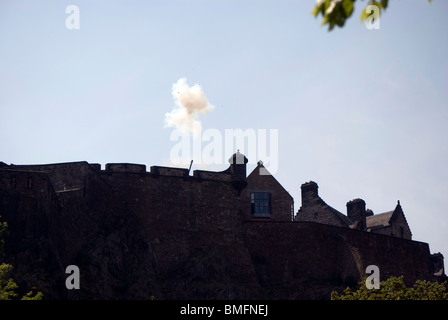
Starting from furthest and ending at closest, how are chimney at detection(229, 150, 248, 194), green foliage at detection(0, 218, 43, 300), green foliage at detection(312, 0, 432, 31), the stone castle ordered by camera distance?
chimney at detection(229, 150, 248, 194) → the stone castle → green foliage at detection(0, 218, 43, 300) → green foliage at detection(312, 0, 432, 31)

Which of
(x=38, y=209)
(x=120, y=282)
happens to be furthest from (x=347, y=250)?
(x=38, y=209)

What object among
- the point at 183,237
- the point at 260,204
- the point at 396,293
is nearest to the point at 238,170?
the point at 260,204

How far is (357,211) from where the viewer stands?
63500 mm

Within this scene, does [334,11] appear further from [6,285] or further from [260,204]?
[260,204]

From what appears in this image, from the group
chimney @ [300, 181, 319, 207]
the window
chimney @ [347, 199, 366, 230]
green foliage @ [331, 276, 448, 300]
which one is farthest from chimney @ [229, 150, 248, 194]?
green foliage @ [331, 276, 448, 300]

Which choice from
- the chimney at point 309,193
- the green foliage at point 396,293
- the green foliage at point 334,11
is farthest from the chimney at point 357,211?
the green foliage at point 334,11

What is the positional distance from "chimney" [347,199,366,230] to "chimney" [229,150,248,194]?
16909 millimetres

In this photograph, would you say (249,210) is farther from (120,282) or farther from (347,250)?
(120,282)

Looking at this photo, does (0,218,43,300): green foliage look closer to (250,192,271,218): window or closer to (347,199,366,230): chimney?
(250,192,271,218): window

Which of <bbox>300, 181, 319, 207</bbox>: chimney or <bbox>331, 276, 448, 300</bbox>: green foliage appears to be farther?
<bbox>300, 181, 319, 207</bbox>: chimney

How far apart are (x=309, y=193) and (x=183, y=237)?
2056 cm

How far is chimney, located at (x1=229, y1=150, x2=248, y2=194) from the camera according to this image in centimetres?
4869

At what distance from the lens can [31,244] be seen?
35562 millimetres

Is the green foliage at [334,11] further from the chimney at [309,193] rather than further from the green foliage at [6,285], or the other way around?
the chimney at [309,193]
